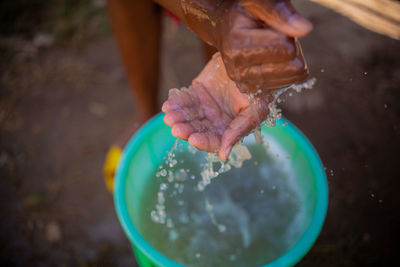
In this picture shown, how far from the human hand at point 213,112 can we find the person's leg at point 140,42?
1.99 ft

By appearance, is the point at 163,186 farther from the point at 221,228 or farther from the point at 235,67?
the point at 235,67

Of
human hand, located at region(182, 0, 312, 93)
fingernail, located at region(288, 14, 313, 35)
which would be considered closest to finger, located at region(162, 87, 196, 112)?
human hand, located at region(182, 0, 312, 93)

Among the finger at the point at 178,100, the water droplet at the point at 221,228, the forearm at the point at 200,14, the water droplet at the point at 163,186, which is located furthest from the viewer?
the water droplet at the point at 221,228

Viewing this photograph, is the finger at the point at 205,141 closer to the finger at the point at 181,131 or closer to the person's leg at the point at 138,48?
the finger at the point at 181,131

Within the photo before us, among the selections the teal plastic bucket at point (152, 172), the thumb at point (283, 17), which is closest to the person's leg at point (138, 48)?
the teal plastic bucket at point (152, 172)

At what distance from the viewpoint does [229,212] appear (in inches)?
59.5

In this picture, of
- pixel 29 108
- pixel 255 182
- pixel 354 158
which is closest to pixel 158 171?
pixel 255 182

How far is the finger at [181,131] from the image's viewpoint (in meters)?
0.99

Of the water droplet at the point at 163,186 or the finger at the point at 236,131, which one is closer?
the finger at the point at 236,131

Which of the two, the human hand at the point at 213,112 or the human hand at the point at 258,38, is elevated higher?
the human hand at the point at 258,38

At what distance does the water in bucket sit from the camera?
1302 mm

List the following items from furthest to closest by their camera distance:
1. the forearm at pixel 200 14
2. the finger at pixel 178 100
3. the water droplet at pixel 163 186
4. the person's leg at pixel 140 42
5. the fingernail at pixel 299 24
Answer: the person's leg at pixel 140 42, the water droplet at pixel 163 186, the finger at pixel 178 100, the forearm at pixel 200 14, the fingernail at pixel 299 24

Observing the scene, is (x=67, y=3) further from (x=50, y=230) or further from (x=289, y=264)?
(x=289, y=264)

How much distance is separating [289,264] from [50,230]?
56.3 inches
